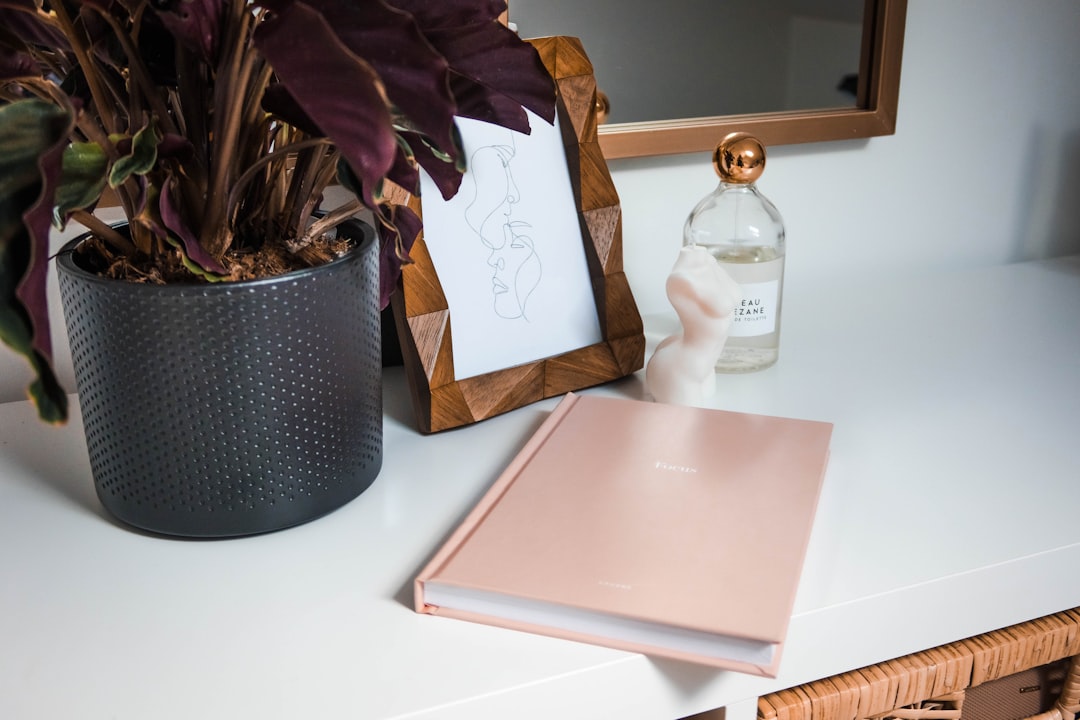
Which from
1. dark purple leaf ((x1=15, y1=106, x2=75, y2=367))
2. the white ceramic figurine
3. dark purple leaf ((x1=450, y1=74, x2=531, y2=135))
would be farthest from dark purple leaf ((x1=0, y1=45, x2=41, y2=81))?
the white ceramic figurine

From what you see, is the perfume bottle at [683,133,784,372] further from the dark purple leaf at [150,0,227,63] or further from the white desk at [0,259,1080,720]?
the dark purple leaf at [150,0,227,63]

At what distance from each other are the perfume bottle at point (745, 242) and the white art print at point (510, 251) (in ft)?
0.43

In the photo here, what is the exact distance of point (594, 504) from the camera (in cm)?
64

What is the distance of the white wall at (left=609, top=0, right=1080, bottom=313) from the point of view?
3.46ft

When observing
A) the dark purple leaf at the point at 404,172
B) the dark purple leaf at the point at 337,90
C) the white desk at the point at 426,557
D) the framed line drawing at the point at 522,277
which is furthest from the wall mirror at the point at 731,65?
the dark purple leaf at the point at 337,90

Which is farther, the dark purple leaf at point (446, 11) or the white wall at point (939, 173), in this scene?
the white wall at point (939, 173)

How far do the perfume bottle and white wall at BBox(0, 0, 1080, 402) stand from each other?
12 centimetres

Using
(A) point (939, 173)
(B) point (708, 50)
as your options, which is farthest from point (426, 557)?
(A) point (939, 173)

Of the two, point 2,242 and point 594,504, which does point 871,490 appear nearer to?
point 594,504

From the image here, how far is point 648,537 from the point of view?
599 mm

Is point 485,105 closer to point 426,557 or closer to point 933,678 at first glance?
point 426,557

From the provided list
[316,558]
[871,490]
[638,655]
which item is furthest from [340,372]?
[871,490]

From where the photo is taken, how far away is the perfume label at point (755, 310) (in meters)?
0.88

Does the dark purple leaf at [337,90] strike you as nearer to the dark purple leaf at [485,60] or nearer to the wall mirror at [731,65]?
the dark purple leaf at [485,60]
